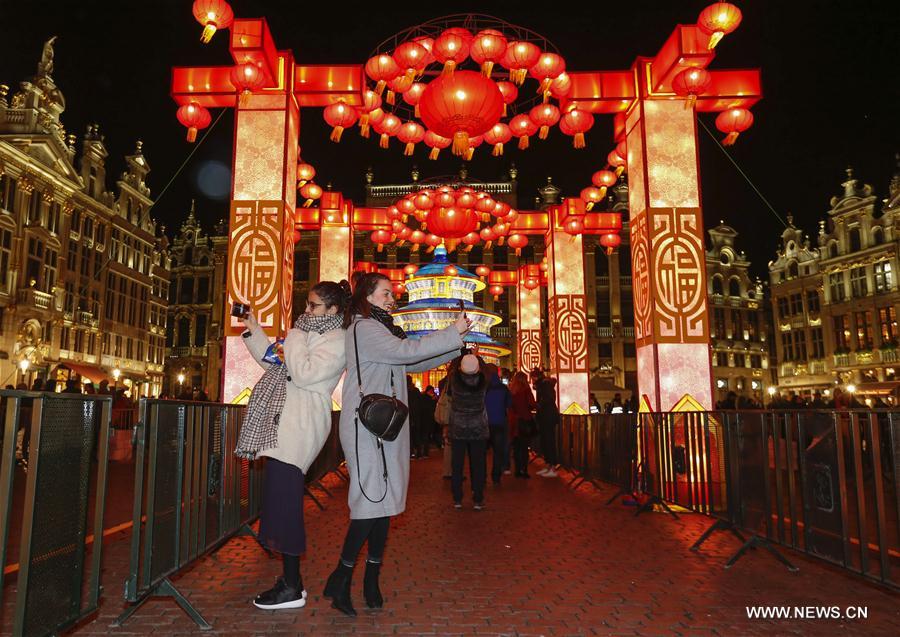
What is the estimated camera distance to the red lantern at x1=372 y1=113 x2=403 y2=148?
37.7 feet

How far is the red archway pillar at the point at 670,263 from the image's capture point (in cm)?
841

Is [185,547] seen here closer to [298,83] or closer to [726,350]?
[298,83]

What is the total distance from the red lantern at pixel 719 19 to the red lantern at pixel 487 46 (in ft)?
8.32

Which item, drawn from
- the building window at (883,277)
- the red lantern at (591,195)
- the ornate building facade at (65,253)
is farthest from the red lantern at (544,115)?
the building window at (883,277)

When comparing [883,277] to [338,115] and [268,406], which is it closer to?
[338,115]

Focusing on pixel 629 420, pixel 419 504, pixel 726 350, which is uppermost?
pixel 726 350

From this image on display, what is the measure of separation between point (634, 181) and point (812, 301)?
1554 inches

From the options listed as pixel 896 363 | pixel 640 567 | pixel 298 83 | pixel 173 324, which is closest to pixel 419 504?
pixel 640 567

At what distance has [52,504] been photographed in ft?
8.99

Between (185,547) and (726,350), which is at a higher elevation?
(726,350)

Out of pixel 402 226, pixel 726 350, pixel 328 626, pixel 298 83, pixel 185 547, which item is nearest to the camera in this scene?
pixel 328 626

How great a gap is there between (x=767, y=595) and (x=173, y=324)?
48622 millimetres


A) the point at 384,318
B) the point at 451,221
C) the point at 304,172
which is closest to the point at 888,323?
the point at 451,221

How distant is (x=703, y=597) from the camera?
13.3ft
